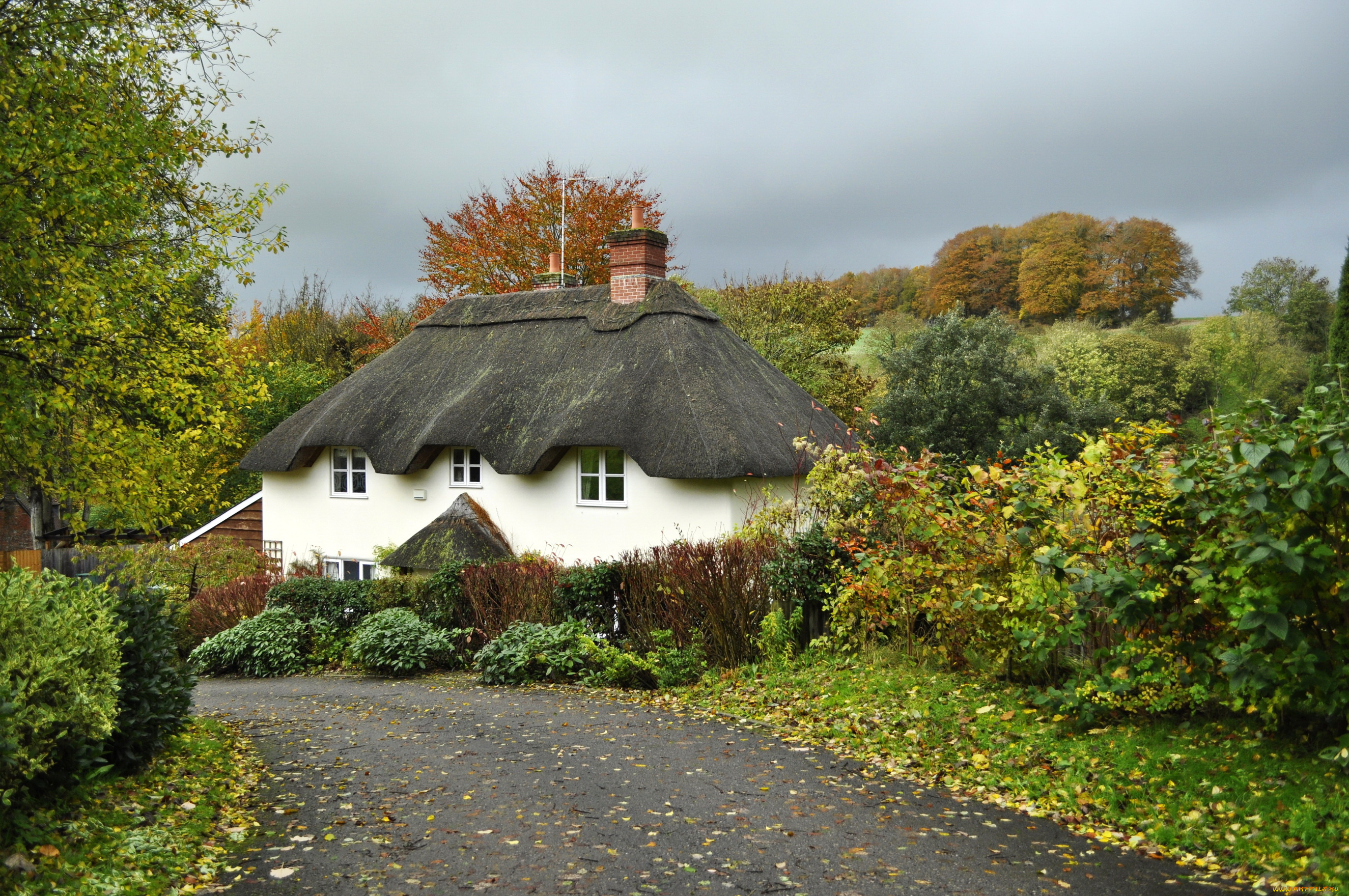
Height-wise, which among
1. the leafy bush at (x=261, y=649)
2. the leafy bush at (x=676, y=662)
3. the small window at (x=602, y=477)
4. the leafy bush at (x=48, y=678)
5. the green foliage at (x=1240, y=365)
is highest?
the green foliage at (x=1240, y=365)

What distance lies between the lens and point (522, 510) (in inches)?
749

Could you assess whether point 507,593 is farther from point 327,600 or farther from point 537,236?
point 537,236

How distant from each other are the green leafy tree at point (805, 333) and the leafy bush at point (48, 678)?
23946 millimetres

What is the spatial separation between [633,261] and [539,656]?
10.6 meters

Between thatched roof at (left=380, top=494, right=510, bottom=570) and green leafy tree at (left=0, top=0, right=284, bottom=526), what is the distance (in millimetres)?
7260

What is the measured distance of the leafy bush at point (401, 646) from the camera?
46.2 feet

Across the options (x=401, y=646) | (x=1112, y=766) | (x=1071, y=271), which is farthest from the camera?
(x=1071, y=271)

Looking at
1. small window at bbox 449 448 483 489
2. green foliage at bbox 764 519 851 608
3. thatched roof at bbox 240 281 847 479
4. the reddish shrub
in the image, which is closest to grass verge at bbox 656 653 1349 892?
green foliage at bbox 764 519 851 608

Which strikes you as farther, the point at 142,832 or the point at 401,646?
the point at 401,646

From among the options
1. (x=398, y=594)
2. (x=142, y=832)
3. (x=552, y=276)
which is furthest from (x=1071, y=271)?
(x=142, y=832)

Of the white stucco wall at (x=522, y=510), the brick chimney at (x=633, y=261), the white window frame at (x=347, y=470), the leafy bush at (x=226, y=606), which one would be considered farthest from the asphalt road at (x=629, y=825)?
the brick chimney at (x=633, y=261)

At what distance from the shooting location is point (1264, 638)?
19.2 ft

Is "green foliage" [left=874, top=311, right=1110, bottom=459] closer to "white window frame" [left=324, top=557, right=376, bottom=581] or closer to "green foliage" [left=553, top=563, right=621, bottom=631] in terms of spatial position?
"white window frame" [left=324, top=557, right=376, bottom=581]

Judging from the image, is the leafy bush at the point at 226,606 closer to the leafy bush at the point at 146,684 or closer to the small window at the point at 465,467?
the small window at the point at 465,467
